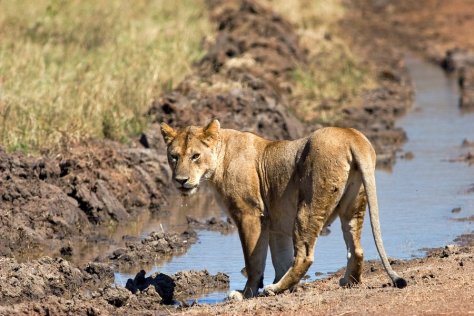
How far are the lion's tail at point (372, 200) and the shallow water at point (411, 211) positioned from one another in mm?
1782

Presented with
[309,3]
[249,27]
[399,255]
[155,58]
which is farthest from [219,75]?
[309,3]

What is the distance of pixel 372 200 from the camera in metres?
9.14

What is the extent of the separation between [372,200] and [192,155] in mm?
1620

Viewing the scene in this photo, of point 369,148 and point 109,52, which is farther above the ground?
point 369,148

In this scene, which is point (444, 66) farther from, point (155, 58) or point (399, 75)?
point (155, 58)

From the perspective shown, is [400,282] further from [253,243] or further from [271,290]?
[253,243]

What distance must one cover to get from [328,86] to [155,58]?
146 inches

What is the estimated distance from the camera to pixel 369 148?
369 inches

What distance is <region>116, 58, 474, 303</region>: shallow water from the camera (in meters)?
11.7

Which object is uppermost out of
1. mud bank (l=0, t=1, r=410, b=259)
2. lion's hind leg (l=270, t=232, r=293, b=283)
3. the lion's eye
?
the lion's eye

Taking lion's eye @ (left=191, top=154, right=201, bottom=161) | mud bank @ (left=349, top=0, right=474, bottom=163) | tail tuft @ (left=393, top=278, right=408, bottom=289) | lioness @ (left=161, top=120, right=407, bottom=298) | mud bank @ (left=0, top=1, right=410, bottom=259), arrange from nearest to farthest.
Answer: tail tuft @ (left=393, top=278, right=408, bottom=289) < lioness @ (left=161, top=120, right=407, bottom=298) < lion's eye @ (left=191, top=154, right=201, bottom=161) < mud bank @ (left=0, top=1, right=410, bottom=259) < mud bank @ (left=349, top=0, right=474, bottom=163)

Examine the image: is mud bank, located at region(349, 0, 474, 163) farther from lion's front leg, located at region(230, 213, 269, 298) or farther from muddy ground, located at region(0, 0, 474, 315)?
lion's front leg, located at region(230, 213, 269, 298)

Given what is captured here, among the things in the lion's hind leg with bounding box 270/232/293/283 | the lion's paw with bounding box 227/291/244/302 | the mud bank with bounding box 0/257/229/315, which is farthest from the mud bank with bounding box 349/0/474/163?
the lion's paw with bounding box 227/291/244/302

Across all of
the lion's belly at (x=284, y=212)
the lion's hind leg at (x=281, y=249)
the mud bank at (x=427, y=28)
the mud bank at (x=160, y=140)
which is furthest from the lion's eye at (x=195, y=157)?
the mud bank at (x=427, y=28)
